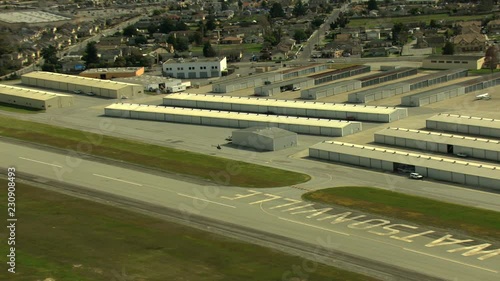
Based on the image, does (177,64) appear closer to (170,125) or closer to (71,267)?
(170,125)

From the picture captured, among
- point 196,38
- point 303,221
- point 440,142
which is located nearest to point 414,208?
point 303,221

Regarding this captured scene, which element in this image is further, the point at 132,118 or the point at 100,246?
the point at 132,118

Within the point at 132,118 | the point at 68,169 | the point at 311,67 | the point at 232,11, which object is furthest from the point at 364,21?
the point at 68,169

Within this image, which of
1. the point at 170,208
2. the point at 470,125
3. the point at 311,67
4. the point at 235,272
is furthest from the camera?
the point at 311,67

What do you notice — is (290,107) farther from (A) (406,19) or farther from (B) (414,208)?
(A) (406,19)

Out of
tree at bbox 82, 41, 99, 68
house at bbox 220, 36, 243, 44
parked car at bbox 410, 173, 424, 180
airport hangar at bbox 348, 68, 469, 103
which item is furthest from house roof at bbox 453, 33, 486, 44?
parked car at bbox 410, 173, 424, 180

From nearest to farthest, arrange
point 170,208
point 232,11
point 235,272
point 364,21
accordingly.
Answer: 1. point 235,272
2. point 170,208
3. point 364,21
4. point 232,11

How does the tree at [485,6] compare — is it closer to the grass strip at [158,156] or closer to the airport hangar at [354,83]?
the airport hangar at [354,83]
